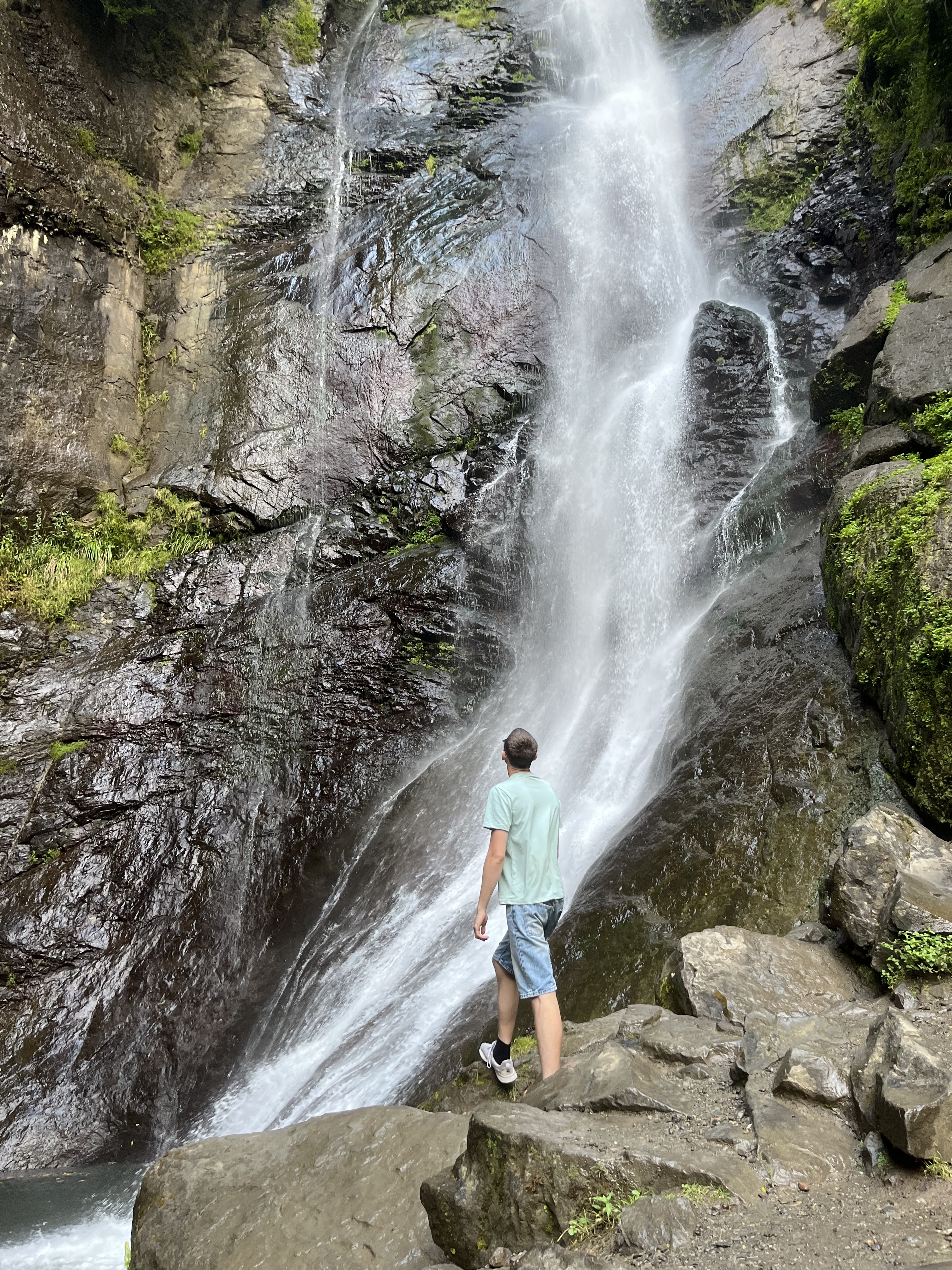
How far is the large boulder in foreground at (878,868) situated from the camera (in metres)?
4.23

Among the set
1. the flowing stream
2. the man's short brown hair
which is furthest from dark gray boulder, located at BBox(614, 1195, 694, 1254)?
the flowing stream

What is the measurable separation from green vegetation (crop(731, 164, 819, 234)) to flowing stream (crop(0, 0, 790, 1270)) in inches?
45.5

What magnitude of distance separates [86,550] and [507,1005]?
10.2 metres

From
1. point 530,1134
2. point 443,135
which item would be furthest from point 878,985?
point 443,135

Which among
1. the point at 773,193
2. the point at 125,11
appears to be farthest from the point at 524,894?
the point at 125,11

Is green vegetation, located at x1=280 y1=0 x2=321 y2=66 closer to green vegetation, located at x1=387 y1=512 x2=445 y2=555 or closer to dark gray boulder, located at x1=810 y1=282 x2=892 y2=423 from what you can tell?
green vegetation, located at x1=387 y1=512 x2=445 y2=555

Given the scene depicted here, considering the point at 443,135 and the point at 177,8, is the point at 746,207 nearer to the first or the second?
the point at 443,135

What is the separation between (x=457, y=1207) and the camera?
2.89 metres

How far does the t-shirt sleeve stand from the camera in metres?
4.17

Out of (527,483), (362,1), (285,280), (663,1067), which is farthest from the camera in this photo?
(362,1)

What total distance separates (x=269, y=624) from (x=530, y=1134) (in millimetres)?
8798

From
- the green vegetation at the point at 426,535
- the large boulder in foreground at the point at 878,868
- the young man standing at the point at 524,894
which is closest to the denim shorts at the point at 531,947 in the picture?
Result: the young man standing at the point at 524,894

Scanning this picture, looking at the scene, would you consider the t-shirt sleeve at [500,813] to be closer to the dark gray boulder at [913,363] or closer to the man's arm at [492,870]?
the man's arm at [492,870]

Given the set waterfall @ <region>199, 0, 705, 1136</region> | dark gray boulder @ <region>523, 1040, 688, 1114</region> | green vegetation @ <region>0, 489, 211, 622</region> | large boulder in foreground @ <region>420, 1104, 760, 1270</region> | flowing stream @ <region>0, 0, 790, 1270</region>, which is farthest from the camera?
green vegetation @ <region>0, 489, 211, 622</region>
